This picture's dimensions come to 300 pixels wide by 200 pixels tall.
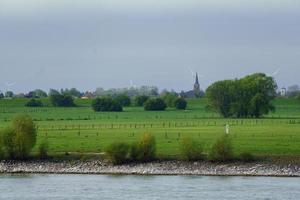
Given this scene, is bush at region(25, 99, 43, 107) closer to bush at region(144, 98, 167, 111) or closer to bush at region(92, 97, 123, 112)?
bush at region(92, 97, 123, 112)

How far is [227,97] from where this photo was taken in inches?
Result: 5822

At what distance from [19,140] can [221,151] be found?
1550cm

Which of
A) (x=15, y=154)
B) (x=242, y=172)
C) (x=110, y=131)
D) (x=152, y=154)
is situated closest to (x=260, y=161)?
(x=242, y=172)

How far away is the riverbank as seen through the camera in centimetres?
6806

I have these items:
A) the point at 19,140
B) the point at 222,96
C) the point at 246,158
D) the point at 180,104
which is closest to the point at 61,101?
the point at 180,104

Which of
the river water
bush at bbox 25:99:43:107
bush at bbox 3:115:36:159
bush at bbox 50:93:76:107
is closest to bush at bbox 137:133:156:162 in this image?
the river water

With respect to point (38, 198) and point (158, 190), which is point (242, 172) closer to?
point (158, 190)

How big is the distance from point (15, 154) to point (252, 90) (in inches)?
3057

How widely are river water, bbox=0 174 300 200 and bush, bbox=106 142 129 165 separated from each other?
11.0 ft

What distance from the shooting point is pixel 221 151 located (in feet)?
230

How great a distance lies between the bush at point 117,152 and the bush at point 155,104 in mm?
101048

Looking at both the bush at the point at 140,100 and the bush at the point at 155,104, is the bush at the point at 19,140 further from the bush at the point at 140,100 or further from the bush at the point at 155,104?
the bush at the point at 140,100

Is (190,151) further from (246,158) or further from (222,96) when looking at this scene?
(222,96)

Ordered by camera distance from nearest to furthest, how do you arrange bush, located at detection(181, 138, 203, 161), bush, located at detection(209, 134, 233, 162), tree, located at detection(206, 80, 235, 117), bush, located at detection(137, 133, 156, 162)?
bush, located at detection(209, 134, 233, 162) < bush, located at detection(181, 138, 203, 161) < bush, located at detection(137, 133, 156, 162) < tree, located at detection(206, 80, 235, 117)
